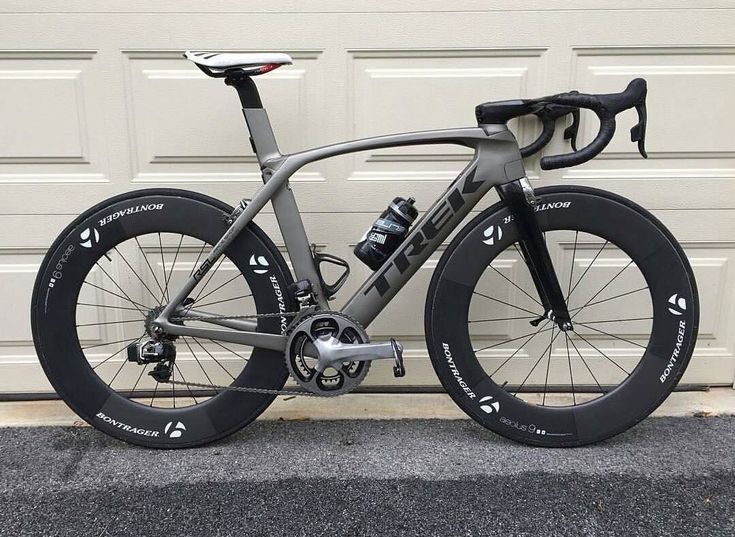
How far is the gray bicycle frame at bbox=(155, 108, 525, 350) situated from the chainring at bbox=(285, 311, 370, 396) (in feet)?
0.21

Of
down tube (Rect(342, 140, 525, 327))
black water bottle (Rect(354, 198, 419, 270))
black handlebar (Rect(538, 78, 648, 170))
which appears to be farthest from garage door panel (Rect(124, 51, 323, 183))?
black handlebar (Rect(538, 78, 648, 170))

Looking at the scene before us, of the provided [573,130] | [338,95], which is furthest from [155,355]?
[573,130]

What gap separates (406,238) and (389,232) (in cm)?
7

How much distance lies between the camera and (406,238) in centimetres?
199

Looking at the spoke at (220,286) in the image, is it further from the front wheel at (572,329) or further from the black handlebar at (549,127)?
the black handlebar at (549,127)

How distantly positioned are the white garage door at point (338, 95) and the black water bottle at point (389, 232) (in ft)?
1.14

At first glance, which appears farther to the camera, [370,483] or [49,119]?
A: [49,119]

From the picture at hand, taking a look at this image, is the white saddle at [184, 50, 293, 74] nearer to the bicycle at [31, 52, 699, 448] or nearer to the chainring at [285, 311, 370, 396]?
the bicycle at [31, 52, 699, 448]

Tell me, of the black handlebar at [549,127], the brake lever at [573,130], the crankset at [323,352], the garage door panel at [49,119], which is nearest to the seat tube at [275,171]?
the crankset at [323,352]

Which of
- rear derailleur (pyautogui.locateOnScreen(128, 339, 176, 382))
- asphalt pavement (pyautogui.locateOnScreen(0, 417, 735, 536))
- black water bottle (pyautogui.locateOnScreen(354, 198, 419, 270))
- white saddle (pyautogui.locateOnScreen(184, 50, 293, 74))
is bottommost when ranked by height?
asphalt pavement (pyautogui.locateOnScreen(0, 417, 735, 536))

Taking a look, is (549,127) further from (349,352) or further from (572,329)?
(349,352)

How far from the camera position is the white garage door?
2.18 meters

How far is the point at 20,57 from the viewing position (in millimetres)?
2188

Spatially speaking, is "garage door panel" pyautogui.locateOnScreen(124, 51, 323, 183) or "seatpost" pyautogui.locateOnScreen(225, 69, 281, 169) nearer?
"seatpost" pyautogui.locateOnScreen(225, 69, 281, 169)
